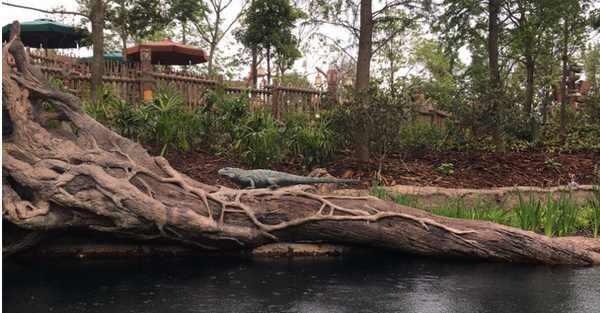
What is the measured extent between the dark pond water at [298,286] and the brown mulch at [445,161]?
3.13 m

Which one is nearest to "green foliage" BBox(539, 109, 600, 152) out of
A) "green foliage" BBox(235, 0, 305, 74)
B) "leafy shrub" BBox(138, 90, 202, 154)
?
"leafy shrub" BBox(138, 90, 202, 154)

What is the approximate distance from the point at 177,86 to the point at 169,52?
638 centimetres

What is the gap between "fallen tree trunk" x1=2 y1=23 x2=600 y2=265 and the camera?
4.81 metres

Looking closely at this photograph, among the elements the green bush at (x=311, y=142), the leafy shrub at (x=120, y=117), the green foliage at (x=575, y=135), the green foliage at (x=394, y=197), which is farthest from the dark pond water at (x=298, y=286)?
the green foliage at (x=575, y=135)

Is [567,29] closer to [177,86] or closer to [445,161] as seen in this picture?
[445,161]

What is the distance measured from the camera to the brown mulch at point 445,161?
8664 millimetres

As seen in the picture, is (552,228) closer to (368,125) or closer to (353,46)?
(368,125)

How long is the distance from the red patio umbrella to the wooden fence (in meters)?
4.51

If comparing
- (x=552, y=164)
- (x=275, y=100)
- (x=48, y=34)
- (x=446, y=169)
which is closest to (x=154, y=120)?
(x=275, y=100)

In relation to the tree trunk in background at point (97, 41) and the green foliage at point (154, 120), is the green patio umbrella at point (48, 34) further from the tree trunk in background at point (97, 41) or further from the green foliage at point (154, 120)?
the green foliage at point (154, 120)

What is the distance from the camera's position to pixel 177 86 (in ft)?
37.4

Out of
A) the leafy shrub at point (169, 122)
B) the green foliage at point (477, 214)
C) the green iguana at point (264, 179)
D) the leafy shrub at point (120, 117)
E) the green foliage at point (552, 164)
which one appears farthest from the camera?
the green foliage at point (552, 164)

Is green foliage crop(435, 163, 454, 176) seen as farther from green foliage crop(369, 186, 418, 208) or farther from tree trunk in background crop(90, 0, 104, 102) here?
tree trunk in background crop(90, 0, 104, 102)

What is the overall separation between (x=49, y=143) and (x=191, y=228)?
5.01 feet
